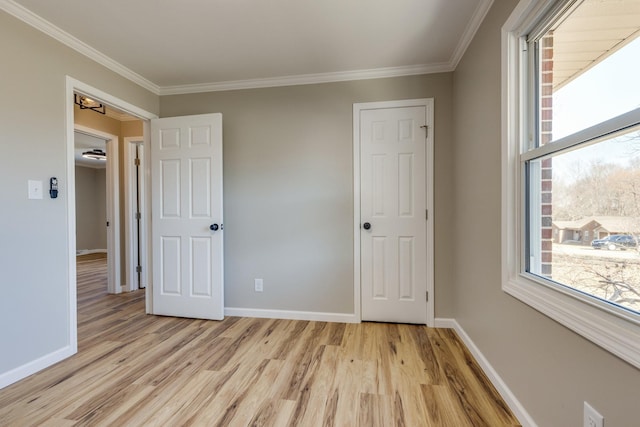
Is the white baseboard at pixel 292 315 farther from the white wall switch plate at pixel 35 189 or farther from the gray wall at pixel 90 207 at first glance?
the gray wall at pixel 90 207

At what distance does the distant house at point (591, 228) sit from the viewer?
0.91 metres

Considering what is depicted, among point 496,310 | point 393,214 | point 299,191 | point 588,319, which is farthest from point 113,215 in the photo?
point 588,319

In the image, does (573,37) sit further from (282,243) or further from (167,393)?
(167,393)

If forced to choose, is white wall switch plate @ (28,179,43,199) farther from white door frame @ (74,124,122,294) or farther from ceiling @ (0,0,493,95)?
white door frame @ (74,124,122,294)

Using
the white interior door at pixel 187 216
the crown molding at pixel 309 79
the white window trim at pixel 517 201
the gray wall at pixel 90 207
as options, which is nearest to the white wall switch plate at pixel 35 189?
the white interior door at pixel 187 216

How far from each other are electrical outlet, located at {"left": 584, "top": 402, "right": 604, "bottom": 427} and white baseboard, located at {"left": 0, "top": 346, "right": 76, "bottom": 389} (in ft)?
9.79

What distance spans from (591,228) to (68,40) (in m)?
3.38

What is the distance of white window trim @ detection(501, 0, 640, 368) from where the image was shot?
1.07 m

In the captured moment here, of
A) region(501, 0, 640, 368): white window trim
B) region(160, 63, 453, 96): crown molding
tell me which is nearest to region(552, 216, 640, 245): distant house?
region(501, 0, 640, 368): white window trim

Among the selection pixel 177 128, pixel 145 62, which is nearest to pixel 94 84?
pixel 145 62

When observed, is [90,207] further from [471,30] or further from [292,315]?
[471,30]

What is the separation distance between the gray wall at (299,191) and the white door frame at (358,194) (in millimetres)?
49

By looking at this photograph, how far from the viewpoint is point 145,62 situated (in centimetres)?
244

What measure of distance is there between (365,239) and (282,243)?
0.83 meters
